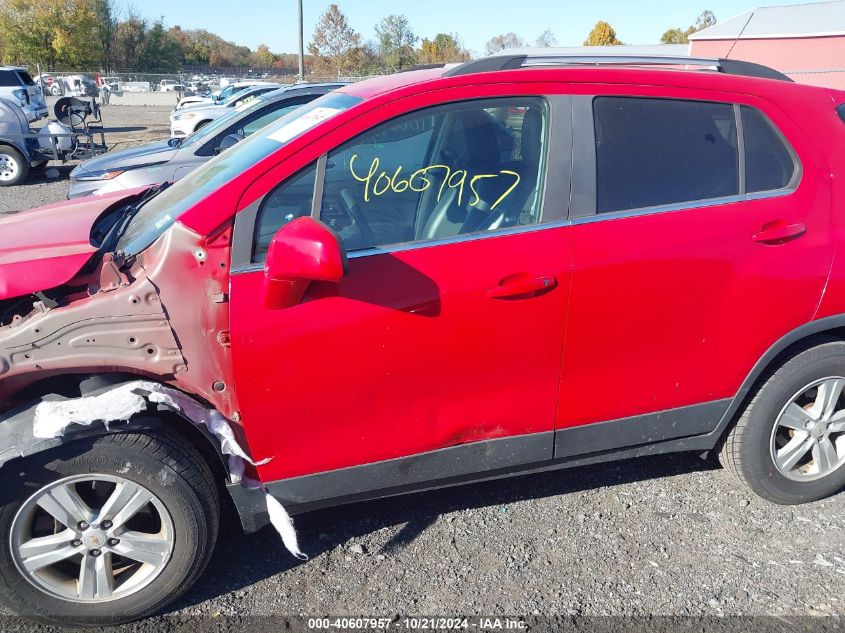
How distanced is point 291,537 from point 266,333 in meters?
0.81

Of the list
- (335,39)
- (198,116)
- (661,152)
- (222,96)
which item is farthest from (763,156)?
(335,39)

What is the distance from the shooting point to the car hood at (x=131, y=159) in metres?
7.67

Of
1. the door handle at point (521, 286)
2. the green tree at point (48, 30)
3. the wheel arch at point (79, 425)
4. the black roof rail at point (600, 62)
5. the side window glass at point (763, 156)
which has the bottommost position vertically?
the wheel arch at point (79, 425)

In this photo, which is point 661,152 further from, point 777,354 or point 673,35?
point 673,35

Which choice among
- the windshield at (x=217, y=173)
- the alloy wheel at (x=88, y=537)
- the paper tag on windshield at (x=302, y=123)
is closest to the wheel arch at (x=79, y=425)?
the alloy wheel at (x=88, y=537)

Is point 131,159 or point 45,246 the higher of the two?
point 45,246

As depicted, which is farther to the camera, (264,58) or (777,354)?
(264,58)

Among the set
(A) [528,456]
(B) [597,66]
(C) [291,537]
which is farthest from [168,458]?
(B) [597,66]

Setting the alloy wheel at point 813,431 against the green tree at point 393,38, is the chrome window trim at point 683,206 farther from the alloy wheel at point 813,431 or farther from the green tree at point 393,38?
the green tree at point 393,38

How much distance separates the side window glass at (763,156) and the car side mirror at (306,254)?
1776 mm

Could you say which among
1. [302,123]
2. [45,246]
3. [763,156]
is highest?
[302,123]

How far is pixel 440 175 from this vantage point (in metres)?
2.70

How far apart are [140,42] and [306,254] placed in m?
73.7

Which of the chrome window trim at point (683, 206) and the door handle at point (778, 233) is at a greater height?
the chrome window trim at point (683, 206)
